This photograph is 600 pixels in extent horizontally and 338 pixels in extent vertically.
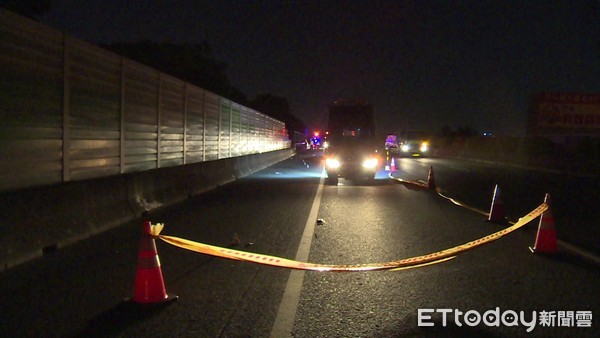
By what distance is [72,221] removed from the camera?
32.1 ft

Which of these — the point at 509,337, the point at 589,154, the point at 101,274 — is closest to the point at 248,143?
the point at 589,154

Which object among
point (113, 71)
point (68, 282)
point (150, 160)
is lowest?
point (68, 282)

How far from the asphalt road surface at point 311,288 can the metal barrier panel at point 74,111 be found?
A: 1.57 metres

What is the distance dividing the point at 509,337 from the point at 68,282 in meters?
4.83

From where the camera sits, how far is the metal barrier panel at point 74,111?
9156 millimetres

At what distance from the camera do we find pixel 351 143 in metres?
25.0

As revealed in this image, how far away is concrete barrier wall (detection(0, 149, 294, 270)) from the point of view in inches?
319

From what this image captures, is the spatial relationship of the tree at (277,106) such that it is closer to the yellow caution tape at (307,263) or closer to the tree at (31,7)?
the tree at (31,7)

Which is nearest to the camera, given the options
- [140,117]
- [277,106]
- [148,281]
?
[148,281]

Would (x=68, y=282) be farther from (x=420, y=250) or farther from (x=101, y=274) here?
(x=420, y=250)

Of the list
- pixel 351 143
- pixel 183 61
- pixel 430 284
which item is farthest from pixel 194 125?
pixel 183 61

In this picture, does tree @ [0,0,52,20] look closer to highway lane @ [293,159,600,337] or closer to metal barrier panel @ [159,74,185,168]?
metal barrier panel @ [159,74,185,168]

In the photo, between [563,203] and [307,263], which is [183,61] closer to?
[563,203]

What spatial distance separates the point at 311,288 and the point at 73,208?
4988 millimetres
